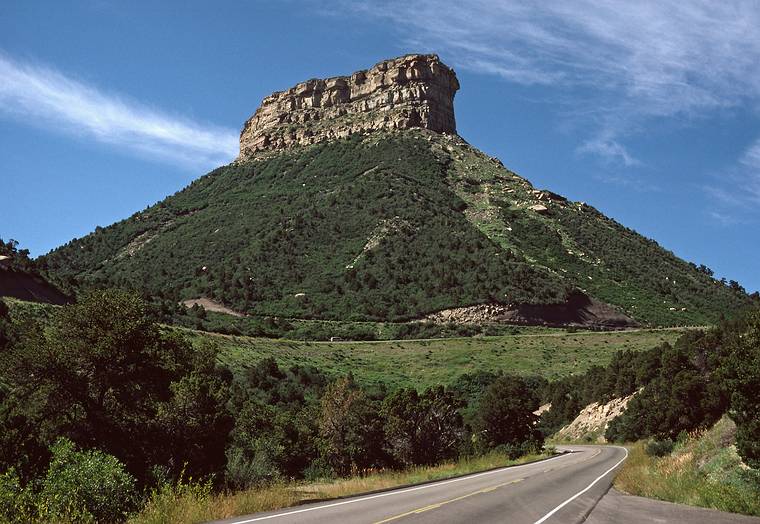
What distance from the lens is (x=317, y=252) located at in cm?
11775

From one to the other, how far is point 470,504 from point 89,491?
870 centimetres

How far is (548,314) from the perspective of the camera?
338 feet

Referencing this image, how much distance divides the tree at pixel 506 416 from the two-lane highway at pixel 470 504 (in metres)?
21.7

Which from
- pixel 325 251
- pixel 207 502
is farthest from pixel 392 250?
pixel 207 502

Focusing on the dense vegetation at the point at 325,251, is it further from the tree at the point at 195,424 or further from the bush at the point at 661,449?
the tree at the point at 195,424

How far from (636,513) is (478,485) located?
804 cm

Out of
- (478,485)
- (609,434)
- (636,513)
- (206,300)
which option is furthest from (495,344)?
(636,513)

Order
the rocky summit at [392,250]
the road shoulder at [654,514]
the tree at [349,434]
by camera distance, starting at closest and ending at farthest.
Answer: the road shoulder at [654,514] < the tree at [349,434] < the rocky summit at [392,250]

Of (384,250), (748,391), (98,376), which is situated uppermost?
(384,250)

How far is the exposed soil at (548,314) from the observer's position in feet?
332

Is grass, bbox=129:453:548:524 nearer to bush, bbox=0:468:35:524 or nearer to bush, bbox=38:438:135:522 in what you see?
bush, bbox=38:438:135:522

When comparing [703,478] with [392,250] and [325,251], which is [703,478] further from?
[325,251]

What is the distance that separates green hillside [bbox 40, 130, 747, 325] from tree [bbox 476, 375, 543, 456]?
183 ft

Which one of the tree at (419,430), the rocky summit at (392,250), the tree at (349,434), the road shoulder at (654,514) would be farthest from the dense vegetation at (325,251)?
the road shoulder at (654,514)
